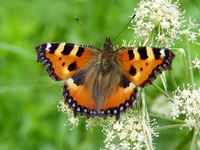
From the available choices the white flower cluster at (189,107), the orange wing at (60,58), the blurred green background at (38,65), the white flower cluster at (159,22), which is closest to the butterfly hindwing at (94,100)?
the orange wing at (60,58)

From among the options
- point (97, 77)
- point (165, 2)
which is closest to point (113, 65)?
point (97, 77)

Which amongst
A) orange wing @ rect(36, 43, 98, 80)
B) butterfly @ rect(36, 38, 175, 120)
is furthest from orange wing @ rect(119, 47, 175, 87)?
orange wing @ rect(36, 43, 98, 80)

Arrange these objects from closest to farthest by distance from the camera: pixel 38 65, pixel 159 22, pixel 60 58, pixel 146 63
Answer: pixel 146 63, pixel 60 58, pixel 159 22, pixel 38 65

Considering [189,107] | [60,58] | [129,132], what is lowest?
[129,132]

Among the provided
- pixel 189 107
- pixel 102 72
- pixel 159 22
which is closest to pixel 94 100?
pixel 102 72

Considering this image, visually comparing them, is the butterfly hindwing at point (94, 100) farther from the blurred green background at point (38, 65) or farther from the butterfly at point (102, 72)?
the blurred green background at point (38, 65)

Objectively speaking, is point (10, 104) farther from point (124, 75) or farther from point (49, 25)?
point (124, 75)

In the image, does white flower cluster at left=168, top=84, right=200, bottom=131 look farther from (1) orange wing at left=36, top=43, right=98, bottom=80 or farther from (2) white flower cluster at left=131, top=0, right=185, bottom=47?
(1) orange wing at left=36, top=43, right=98, bottom=80

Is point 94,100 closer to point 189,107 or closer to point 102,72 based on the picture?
point 102,72
